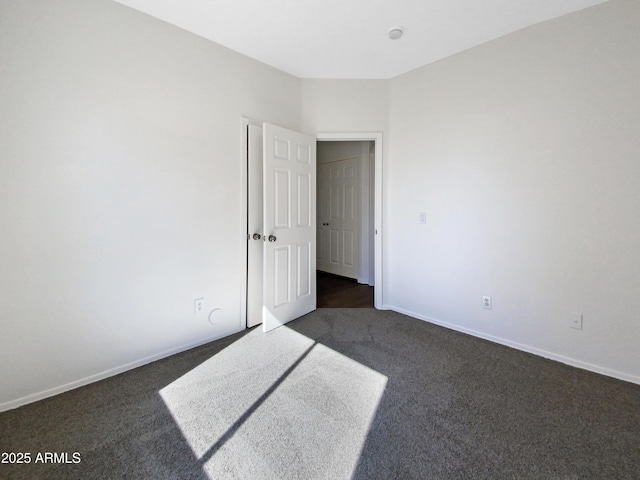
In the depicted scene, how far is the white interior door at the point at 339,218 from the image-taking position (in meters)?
4.71

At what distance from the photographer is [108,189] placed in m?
1.94

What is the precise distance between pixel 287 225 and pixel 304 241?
320 mm

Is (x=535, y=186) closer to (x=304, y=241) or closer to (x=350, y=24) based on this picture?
(x=350, y=24)

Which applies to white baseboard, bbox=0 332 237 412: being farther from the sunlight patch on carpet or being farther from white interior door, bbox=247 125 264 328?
white interior door, bbox=247 125 264 328

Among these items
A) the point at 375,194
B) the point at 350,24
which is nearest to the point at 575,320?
the point at 375,194

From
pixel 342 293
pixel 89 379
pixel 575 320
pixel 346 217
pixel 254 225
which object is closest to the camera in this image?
pixel 89 379

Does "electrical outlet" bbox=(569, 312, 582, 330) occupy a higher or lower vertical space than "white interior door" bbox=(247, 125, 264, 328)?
lower

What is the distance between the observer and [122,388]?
6.04 ft

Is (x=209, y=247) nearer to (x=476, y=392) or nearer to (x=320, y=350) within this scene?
(x=320, y=350)

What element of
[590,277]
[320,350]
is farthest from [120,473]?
[590,277]

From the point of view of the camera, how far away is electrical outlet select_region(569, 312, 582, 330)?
6.91 ft

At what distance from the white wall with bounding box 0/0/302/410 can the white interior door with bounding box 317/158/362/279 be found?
8.04 feet

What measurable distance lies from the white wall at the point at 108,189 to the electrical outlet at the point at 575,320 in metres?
2.83

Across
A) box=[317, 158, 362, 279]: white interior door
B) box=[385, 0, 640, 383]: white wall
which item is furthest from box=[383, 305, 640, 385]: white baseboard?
box=[317, 158, 362, 279]: white interior door
